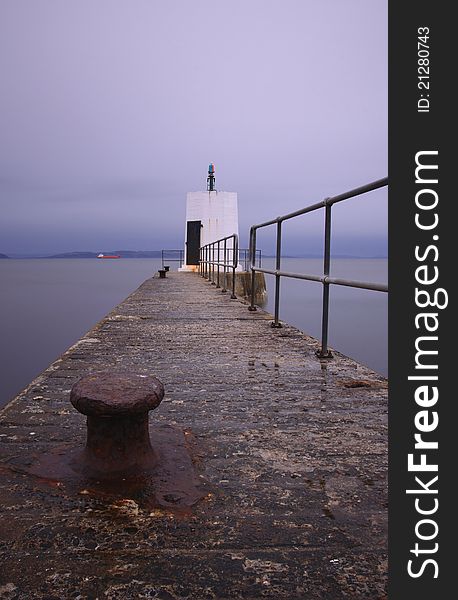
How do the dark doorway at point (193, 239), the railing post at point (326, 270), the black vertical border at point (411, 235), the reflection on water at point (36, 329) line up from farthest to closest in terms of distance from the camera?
the dark doorway at point (193, 239), the reflection on water at point (36, 329), the railing post at point (326, 270), the black vertical border at point (411, 235)

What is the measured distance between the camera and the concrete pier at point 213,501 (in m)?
0.96

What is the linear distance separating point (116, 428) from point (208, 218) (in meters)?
20.8

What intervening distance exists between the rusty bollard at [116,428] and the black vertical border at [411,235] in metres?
0.67

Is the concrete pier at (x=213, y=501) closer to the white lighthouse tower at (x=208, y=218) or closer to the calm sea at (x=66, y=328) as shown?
the calm sea at (x=66, y=328)

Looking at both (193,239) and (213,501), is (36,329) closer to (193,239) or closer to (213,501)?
(193,239)

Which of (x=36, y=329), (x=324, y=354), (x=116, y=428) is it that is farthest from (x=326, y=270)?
(x=36, y=329)

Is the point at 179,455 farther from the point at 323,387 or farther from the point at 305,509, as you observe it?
the point at 323,387

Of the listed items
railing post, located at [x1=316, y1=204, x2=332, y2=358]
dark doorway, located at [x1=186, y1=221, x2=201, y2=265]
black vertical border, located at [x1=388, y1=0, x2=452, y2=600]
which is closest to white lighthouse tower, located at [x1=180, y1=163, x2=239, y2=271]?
dark doorway, located at [x1=186, y1=221, x2=201, y2=265]

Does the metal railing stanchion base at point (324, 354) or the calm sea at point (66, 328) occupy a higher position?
the metal railing stanchion base at point (324, 354)


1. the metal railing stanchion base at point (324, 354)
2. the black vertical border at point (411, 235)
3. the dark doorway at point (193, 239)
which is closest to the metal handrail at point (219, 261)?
the dark doorway at point (193, 239)

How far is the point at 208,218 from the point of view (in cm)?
2183

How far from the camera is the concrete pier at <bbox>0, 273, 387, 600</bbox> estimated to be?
965 mm

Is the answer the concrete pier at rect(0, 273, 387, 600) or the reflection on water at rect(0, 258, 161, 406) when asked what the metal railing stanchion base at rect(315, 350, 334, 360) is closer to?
the concrete pier at rect(0, 273, 387, 600)

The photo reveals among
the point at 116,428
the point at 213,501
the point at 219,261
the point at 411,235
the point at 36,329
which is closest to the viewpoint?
the point at 411,235
